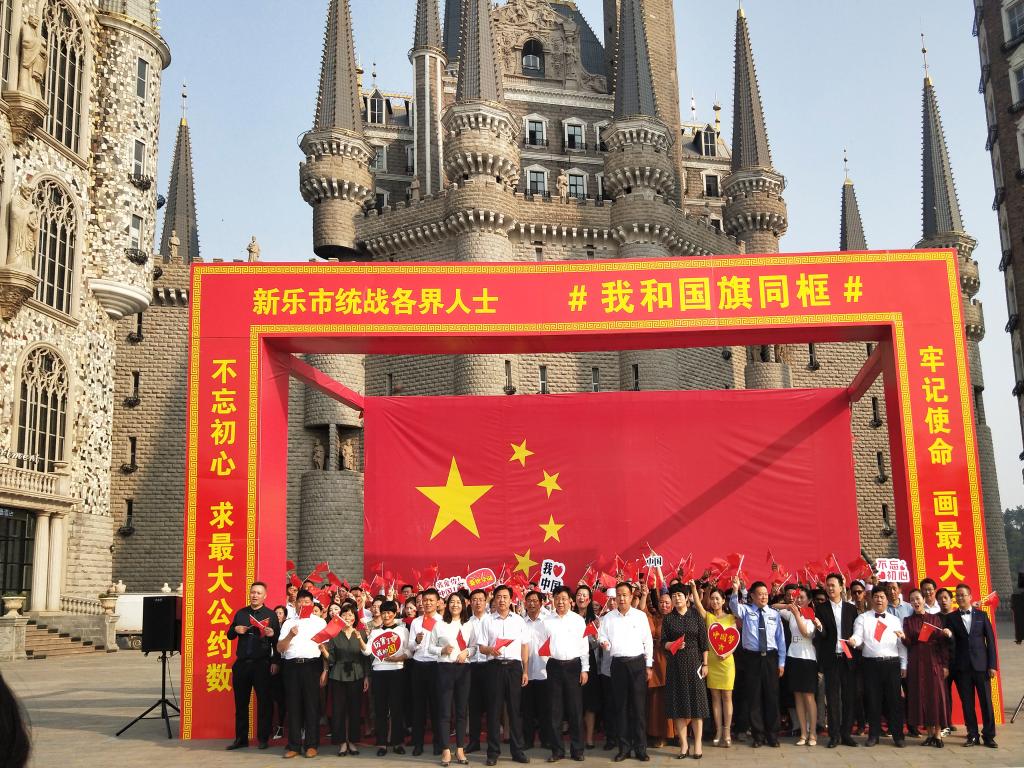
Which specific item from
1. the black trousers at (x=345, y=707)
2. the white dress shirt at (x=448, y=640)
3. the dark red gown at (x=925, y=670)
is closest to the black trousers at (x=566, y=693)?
the white dress shirt at (x=448, y=640)

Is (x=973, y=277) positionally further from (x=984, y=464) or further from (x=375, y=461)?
(x=375, y=461)

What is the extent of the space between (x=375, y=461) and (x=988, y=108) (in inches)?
1418

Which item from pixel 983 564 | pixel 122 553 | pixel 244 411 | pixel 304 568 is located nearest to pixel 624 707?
pixel 983 564

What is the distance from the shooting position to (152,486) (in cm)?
4375

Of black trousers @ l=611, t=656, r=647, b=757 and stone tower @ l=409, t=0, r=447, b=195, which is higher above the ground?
stone tower @ l=409, t=0, r=447, b=195

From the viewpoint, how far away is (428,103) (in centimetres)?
5356

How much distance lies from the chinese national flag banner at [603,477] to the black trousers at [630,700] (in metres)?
6.86

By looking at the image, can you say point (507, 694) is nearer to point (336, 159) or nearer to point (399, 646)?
point (399, 646)

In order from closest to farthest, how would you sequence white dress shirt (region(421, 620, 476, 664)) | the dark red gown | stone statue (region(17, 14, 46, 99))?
1. white dress shirt (region(421, 620, 476, 664))
2. the dark red gown
3. stone statue (region(17, 14, 46, 99))

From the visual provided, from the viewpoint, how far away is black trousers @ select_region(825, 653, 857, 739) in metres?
11.2

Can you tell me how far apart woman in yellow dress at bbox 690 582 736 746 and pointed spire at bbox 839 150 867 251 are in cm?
4854

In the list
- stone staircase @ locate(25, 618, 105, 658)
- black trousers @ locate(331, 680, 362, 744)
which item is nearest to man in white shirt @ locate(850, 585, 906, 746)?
black trousers @ locate(331, 680, 362, 744)

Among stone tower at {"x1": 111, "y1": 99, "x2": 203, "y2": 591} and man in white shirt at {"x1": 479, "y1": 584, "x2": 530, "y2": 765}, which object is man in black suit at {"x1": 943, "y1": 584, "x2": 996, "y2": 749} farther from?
stone tower at {"x1": 111, "y1": 99, "x2": 203, "y2": 591}

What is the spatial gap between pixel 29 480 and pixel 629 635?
2385 cm
